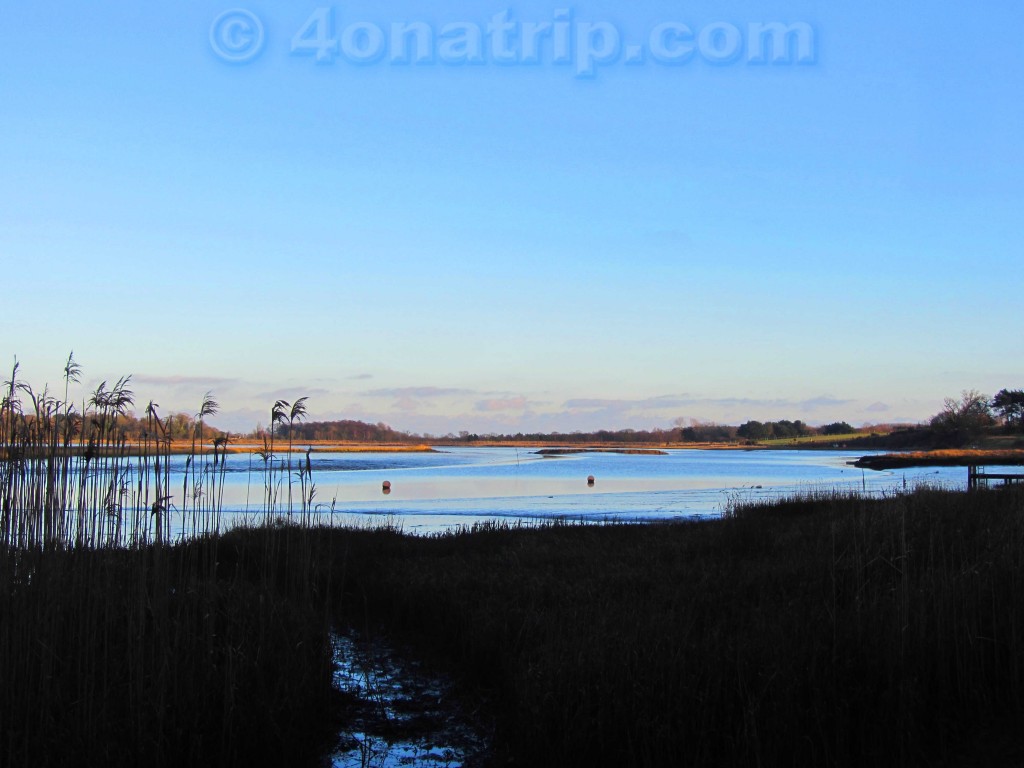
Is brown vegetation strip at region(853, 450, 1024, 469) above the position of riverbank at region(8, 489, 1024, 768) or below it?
below

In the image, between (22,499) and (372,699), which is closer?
(22,499)

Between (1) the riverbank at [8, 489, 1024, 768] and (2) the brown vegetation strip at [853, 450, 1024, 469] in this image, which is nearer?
(1) the riverbank at [8, 489, 1024, 768]

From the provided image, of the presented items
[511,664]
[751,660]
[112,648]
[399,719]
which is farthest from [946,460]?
[112,648]

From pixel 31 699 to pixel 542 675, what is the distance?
3.52 m

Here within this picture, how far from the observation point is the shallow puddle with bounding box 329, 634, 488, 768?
20.1 feet

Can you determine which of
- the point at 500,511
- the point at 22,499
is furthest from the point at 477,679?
the point at 500,511

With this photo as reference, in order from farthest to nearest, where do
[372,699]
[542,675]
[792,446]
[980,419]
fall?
[792,446] → [980,419] → [372,699] → [542,675]

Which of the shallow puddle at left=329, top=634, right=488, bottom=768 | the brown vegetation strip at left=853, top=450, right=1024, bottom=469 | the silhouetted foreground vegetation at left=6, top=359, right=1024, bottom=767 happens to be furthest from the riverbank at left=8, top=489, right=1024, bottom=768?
the brown vegetation strip at left=853, top=450, right=1024, bottom=469

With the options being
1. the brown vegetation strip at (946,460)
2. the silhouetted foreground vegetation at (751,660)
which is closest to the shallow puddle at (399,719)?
the silhouetted foreground vegetation at (751,660)

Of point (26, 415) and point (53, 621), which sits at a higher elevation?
point (26, 415)

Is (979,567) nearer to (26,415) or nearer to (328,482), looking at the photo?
(26,415)

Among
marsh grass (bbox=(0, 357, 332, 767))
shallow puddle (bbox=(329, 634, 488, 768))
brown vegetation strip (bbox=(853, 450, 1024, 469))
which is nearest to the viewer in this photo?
marsh grass (bbox=(0, 357, 332, 767))

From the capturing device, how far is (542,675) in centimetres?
622

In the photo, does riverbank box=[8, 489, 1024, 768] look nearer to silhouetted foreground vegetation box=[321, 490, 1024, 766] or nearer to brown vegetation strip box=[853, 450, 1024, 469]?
silhouetted foreground vegetation box=[321, 490, 1024, 766]
